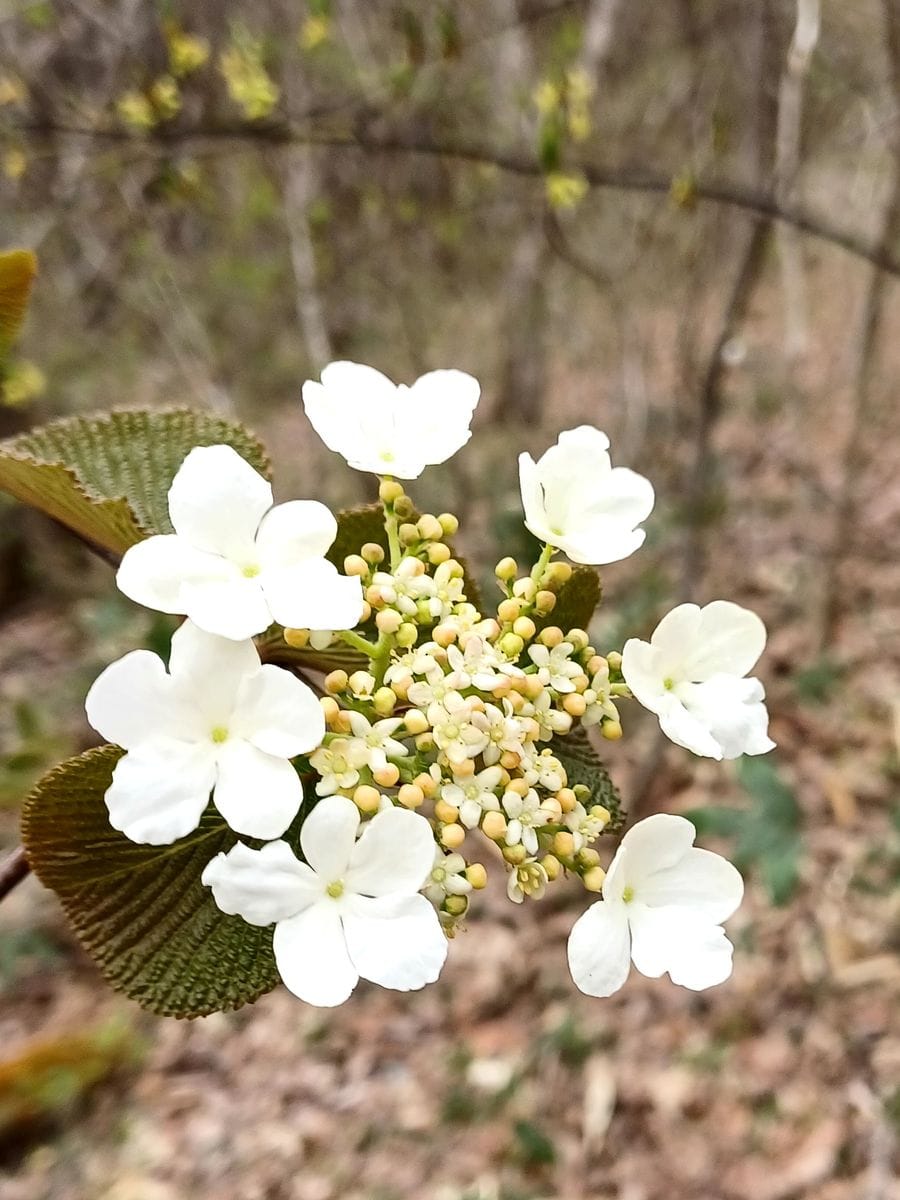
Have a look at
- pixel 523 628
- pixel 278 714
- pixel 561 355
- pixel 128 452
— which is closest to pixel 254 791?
pixel 278 714

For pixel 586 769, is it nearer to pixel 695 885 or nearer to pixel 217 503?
pixel 695 885

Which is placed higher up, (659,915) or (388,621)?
(388,621)

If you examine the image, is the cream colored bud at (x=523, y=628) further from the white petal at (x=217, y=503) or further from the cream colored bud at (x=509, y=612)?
the white petal at (x=217, y=503)

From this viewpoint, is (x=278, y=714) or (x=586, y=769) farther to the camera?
(x=586, y=769)

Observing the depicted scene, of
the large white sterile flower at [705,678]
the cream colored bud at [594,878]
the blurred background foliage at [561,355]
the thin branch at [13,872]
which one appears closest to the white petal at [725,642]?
the large white sterile flower at [705,678]

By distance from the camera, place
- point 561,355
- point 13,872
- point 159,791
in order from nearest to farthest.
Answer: point 159,791
point 13,872
point 561,355

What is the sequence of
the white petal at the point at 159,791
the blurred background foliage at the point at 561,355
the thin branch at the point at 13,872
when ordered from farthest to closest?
the blurred background foliage at the point at 561,355
the thin branch at the point at 13,872
the white petal at the point at 159,791

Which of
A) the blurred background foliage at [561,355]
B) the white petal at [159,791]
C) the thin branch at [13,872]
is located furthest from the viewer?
the blurred background foliage at [561,355]

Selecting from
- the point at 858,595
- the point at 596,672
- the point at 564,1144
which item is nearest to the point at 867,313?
the point at 858,595
